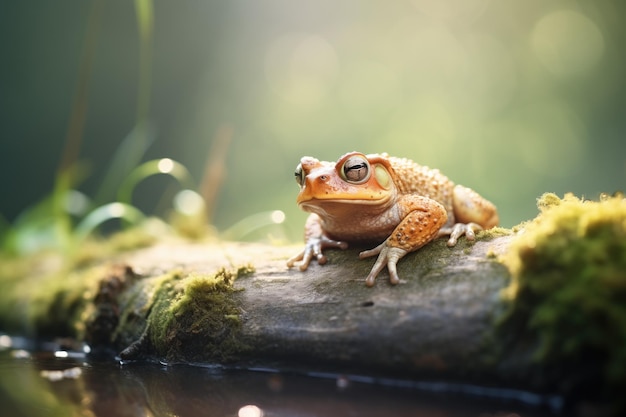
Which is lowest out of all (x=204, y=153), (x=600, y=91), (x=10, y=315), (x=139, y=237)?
(x=10, y=315)

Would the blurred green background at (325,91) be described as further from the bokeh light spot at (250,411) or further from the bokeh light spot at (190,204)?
the bokeh light spot at (250,411)

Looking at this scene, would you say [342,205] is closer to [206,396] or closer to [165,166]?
[206,396]

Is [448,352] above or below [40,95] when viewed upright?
below

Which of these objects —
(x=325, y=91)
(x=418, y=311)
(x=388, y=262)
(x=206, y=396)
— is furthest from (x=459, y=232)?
(x=325, y=91)

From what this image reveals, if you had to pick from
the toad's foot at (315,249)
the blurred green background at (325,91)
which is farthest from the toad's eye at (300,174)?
the blurred green background at (325,91)

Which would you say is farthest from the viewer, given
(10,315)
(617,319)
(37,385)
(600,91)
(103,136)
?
(103,136)

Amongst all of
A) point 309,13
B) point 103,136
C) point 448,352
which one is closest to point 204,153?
point 103,136

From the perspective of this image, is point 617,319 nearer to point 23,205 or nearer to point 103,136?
point 103,136
